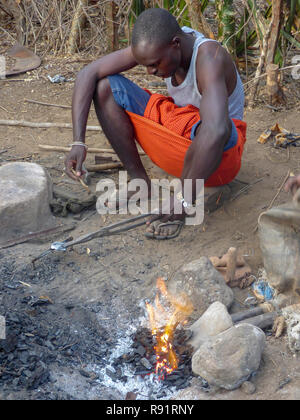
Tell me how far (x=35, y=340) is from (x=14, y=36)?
537cm

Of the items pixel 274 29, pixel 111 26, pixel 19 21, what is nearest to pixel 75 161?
pixel 274 29

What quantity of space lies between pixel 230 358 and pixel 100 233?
1.34 metres

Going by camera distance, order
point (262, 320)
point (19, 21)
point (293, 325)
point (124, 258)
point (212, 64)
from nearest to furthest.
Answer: point (293, 325) → point (262, 320) → point (212, 64) → point (124, 258) → point (19, 21)

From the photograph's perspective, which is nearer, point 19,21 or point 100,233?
point 100,233

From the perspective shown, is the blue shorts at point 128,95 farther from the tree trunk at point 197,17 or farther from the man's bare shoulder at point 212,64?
the tree trunk at point 197,17

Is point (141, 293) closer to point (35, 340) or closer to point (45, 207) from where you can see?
point (35, 340)

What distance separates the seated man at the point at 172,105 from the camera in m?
2.97

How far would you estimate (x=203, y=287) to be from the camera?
282cm

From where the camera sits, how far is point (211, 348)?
91.3 inches

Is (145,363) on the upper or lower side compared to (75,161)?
lower

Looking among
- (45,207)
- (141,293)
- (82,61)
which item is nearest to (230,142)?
(141,293)

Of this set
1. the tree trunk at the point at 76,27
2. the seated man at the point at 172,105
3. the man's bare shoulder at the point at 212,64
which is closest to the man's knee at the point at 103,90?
the seated man at the point at 172,105

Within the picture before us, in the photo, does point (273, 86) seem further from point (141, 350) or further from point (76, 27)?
point (141, 350)

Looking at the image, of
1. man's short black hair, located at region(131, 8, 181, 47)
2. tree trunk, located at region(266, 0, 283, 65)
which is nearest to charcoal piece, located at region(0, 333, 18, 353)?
man's short black hair, located at region(131, 8, 181, 47)
